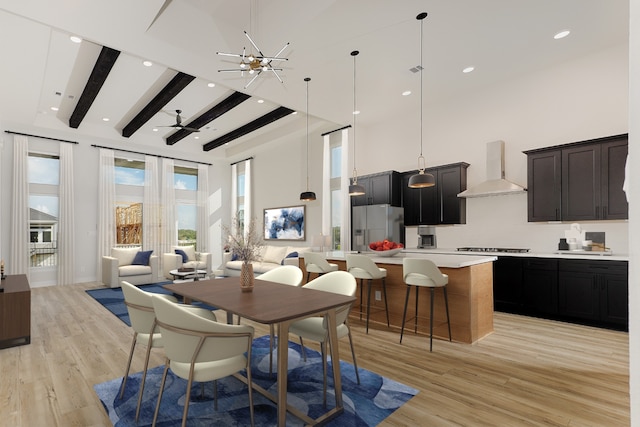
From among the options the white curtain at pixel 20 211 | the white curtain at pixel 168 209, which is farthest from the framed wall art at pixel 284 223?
the white curtain at pixel 20 211

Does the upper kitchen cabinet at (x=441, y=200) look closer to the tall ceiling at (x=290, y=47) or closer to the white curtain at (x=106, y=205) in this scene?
the tall ceiling at (x=290, y=47)

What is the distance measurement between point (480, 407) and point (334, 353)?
1.12 m

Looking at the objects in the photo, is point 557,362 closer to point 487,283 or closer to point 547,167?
point 487,283

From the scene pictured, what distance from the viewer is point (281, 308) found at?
6.78 feet

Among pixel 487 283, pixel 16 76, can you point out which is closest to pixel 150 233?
pixel 16 76

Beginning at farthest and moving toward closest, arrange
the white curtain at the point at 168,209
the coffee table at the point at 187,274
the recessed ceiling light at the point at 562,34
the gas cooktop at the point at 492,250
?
the white curtain at the point at 168,209
the coffee table at the point at 187,274
the gas cooktop at the point at 492,250
the recessed ceiling light at the point at 562,34

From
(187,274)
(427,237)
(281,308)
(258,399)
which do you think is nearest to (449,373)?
(258,399)

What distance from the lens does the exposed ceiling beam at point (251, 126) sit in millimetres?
7270

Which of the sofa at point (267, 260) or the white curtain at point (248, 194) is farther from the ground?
the white curtain at point (248, 194)

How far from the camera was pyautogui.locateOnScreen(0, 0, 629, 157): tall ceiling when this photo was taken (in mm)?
3709

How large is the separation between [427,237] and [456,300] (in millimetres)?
2809

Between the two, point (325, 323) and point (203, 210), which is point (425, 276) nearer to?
point (325, 323)

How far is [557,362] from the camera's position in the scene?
3.10 meters

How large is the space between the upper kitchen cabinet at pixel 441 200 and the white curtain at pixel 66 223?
7.56 meters
